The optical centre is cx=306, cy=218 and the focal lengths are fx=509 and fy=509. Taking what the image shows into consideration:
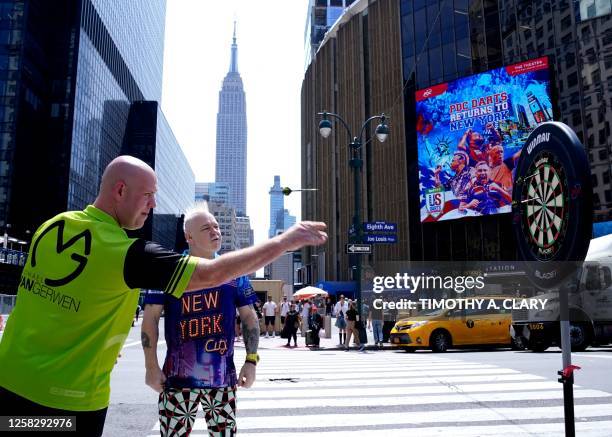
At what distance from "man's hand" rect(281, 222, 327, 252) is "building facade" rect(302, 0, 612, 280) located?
26.6m

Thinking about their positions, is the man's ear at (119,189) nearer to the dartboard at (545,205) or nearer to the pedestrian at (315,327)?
the dartboard at (545,205)

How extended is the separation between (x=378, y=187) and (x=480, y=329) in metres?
39.8

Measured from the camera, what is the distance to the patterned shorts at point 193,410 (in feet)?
10.7

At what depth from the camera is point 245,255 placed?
207 cm

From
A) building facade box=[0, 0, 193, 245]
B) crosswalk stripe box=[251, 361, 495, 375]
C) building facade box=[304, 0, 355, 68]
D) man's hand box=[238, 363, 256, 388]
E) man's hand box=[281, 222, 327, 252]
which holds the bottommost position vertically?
crosswalk stripe box=[251, 361, 495, 375]

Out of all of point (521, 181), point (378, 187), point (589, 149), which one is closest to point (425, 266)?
point (378, 187)

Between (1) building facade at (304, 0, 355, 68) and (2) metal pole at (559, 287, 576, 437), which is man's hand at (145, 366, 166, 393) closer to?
(2) metal pole at (559, 287, 576, 437)

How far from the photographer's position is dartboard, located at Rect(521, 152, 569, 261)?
359 centimetres

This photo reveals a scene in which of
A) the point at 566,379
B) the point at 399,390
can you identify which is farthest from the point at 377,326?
the point at 566,379

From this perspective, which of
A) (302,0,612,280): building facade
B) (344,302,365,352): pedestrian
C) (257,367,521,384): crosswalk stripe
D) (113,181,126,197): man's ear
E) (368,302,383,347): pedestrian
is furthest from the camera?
(302,0,612,280): building facade

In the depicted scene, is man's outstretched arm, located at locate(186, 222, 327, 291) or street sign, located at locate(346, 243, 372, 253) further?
street sign, located at locate(346, 243, 372, 253)

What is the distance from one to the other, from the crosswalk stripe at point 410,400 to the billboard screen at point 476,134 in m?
31.0

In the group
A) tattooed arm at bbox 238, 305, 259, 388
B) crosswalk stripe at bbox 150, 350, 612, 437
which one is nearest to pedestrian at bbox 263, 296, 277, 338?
crosswalk stripe at bbox 150, 350, 612, 437

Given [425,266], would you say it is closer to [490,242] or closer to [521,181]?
[490,242]
